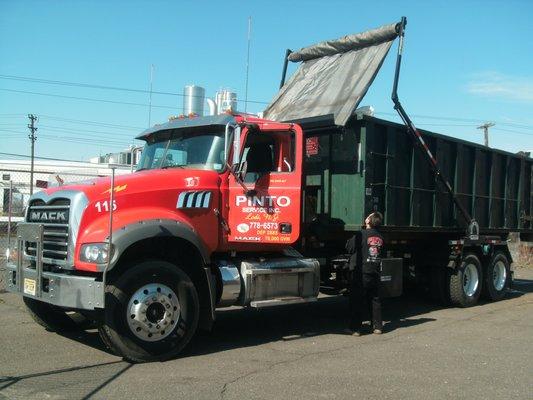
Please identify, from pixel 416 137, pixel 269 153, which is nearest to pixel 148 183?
pixel 269 153

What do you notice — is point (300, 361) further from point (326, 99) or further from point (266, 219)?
point (326, 99)

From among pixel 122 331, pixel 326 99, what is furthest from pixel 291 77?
pixel 122 331

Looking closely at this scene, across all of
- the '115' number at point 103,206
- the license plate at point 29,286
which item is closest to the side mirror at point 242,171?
the '115' number at point 103,206

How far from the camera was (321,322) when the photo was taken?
920 centimetres

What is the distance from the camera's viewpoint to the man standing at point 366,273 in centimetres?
825

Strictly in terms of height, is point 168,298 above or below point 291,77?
below

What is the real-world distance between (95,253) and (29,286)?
47.6 inches

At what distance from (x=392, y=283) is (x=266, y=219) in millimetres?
2681

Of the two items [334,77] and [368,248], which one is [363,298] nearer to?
[368,248]

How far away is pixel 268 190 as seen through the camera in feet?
25.2

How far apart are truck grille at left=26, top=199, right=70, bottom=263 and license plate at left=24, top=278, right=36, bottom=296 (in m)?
0.31

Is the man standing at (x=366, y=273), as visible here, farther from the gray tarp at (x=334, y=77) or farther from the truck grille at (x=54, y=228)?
the truck grille at (x=54, y=228)

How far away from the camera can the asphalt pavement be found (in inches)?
211

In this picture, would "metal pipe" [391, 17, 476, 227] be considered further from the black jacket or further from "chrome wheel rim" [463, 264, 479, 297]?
the black jacket
